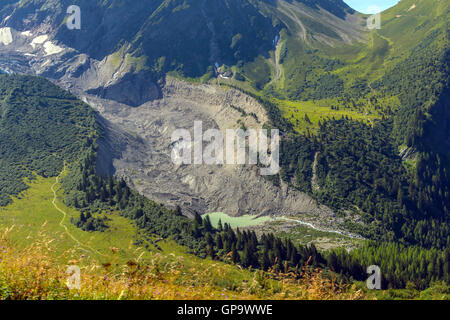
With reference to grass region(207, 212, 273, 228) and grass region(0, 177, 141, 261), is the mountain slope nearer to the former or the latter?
grass region(0, 177, 141, 261)

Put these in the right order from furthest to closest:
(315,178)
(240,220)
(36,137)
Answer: (36,137) → (315,178) → (240,220)

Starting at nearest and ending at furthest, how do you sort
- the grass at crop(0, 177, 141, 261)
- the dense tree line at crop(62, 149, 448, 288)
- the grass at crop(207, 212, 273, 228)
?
the dense tree line at crop(62, 149, 448, 288) < the grass at crop(0, 177, 141, 261) < the grass at crop(207, 212, 273, 228)

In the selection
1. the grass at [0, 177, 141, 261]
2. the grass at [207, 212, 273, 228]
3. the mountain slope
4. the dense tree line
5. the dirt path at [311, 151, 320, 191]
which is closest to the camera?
the dense tree line

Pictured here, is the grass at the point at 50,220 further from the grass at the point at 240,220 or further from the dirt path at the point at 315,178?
the dirt path at the point at 315,178

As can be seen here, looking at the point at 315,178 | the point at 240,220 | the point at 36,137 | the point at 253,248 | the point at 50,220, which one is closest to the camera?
the point at 253,248

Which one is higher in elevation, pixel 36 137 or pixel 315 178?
pixel 36 137

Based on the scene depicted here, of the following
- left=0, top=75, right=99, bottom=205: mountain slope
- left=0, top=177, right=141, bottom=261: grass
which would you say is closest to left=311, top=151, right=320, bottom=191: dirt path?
left=0, top=177, right=141, bottom=261: grass

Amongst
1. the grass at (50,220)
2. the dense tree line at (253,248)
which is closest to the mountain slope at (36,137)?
the grass at (50,220)

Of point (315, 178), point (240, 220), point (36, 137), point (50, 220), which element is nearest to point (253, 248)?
point (240, 220)

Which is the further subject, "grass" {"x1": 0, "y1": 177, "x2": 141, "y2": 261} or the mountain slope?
the mountain slope

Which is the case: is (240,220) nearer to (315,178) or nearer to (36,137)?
(315,178)

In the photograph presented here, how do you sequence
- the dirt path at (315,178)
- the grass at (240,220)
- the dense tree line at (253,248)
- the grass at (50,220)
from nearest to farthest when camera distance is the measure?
1. the dense tree line at (253,248)
2. the grass at (50,220)
3. the grass at (240,220)
4. the dirt path at (315,178)
